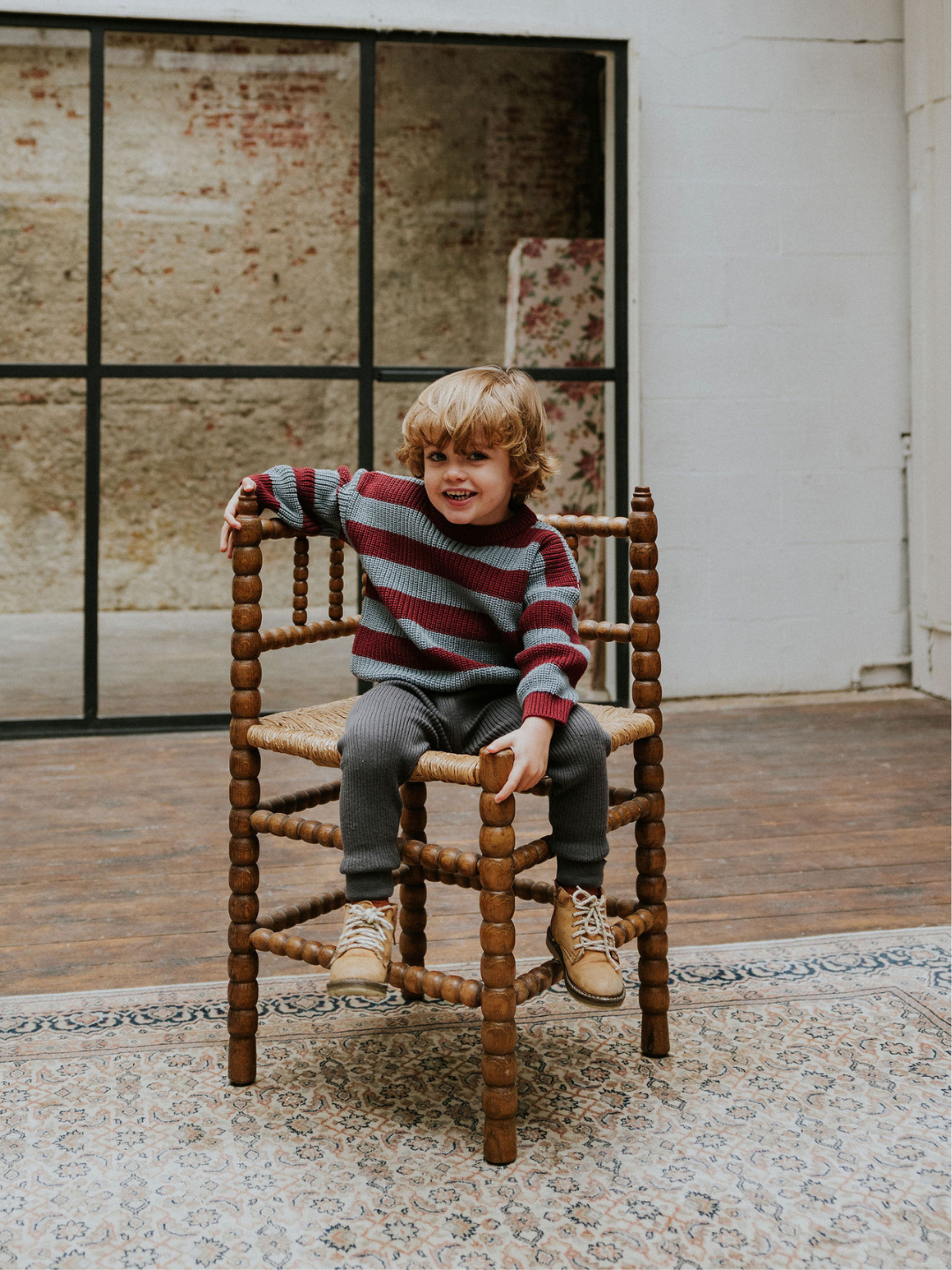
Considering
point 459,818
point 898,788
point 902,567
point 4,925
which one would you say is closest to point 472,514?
point 4,925

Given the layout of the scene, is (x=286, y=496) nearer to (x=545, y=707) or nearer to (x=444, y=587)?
(x=444, y=587)

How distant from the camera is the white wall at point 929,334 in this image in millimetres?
4273

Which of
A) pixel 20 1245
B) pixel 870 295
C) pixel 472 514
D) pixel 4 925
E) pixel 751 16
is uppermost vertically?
pixel 751 16

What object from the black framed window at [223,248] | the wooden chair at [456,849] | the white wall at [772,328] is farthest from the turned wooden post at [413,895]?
the black framed window at [223,248]

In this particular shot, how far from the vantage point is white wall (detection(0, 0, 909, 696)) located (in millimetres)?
4316

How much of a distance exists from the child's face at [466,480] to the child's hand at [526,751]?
0.28 meters

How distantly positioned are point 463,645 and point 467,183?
6.79 m

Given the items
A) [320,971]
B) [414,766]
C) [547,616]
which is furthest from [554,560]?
[320,971]

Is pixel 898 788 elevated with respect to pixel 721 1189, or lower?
elevated

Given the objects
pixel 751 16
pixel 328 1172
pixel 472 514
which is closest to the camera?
pixel 328 1172

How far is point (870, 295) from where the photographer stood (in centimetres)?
448

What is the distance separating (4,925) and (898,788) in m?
2.17

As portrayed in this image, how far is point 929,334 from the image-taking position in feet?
14.4

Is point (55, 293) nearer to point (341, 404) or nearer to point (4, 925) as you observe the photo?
point (341, 404)
